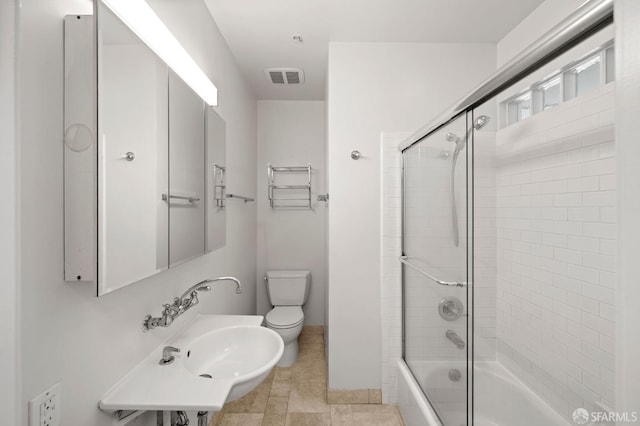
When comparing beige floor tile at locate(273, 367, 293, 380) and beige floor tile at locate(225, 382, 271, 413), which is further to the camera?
beige floor tile at locate(273, 367, 293, 380)

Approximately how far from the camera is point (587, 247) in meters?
1.24

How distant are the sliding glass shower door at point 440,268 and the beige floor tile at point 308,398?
2.23ft

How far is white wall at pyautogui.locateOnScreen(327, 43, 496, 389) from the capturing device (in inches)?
84.2

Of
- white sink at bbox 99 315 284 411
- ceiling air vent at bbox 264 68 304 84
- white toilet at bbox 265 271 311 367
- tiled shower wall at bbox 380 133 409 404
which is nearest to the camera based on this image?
white sink at bbox 99 315 284 411

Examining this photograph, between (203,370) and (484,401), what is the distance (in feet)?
→ 4.32

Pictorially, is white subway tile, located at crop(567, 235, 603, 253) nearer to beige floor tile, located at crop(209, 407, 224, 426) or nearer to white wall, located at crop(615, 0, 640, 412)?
white wall, located at crop(615, 0, 640, 412)

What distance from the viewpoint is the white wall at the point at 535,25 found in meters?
1.62

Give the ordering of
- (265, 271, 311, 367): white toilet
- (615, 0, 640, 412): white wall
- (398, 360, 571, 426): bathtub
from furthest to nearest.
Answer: (265, 271, 311, 367): white toilet, (398, 360, 571, 426): bathtub, (615, 0, 640, 412): white wall

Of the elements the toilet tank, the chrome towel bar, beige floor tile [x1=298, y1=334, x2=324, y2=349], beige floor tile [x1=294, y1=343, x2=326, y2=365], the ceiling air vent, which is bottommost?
beige floor tile [x1=294, y1=343, x2=326, y2=365]

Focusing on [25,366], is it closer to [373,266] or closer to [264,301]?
[373,266]

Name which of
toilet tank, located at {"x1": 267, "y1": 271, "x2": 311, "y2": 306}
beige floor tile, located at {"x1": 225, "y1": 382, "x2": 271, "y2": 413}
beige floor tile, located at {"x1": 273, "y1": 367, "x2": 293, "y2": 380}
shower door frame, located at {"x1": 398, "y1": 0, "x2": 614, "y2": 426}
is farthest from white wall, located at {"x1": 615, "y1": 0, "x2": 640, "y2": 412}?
toilet tank, located at {"x1": 267, "y1": 271, "x2": 311, "y2": 306}

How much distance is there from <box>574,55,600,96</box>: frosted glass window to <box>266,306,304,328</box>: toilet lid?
231 centimetres

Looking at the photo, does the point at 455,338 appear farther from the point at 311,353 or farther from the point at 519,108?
the point at 311,353

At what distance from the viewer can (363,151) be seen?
2148 mm
